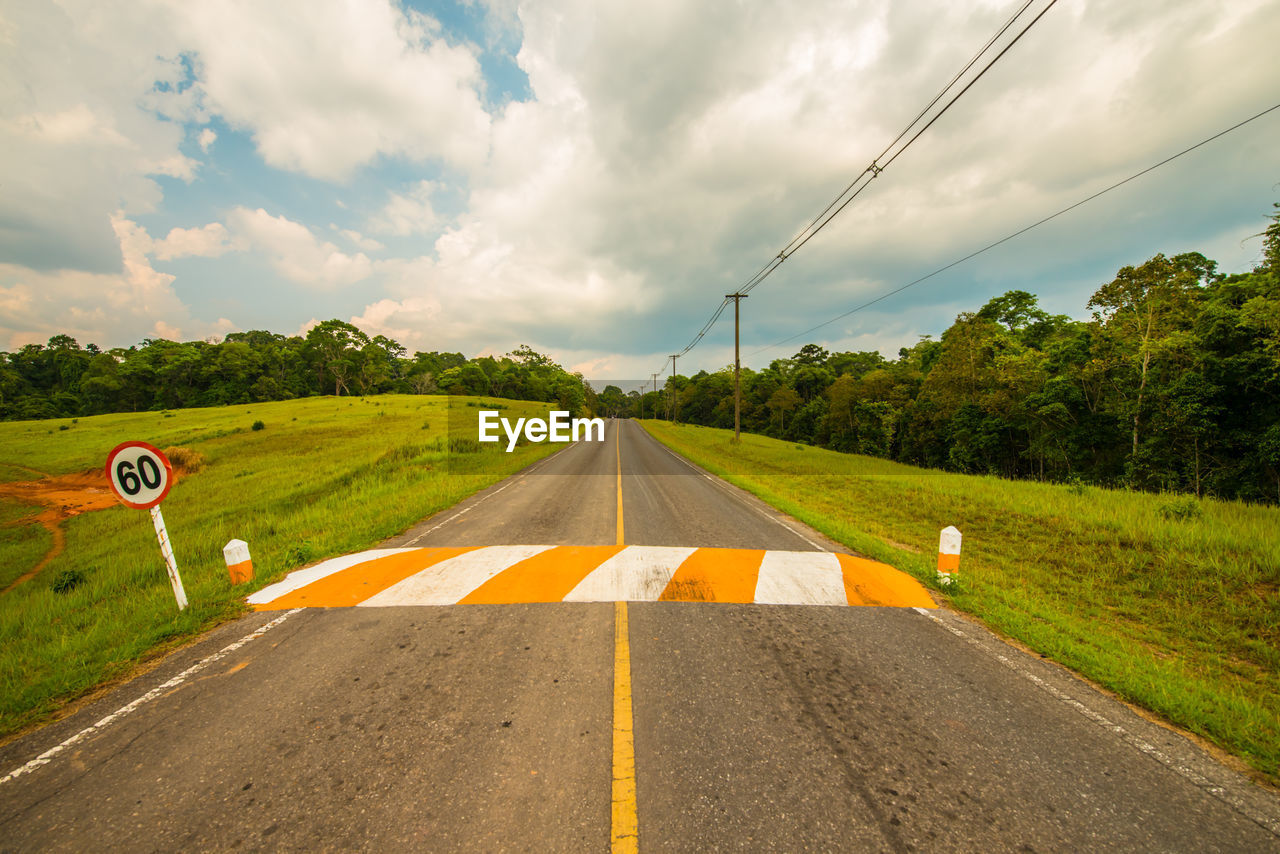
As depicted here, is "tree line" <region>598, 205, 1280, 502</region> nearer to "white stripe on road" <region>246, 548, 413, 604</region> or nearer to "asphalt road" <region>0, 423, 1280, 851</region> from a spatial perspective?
"asphalt road" <region>0, 423, 1280, 851</region>

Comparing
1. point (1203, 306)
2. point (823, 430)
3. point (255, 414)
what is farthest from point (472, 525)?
point (823, 430)

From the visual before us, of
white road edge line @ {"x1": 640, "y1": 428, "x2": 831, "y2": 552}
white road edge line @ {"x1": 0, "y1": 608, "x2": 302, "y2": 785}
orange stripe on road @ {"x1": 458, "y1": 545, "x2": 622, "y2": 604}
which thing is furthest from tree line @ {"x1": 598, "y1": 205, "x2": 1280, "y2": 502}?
white road edge line @ {"x1": 0, "y1": 608, "x2": 302, "y2": 785}

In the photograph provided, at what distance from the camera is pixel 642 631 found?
13.9ft

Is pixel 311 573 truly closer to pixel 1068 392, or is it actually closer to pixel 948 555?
pixel 948 555

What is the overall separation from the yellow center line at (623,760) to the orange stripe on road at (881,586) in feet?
9.86

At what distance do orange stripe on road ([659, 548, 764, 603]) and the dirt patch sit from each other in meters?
15.6

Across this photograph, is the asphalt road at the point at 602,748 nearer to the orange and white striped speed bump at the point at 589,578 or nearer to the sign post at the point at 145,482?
the orange and white striped speed bump at the point at 589,578

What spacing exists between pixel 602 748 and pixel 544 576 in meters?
3.06

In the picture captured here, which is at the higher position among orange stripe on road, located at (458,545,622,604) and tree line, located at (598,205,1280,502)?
tree line, located at (598,205,1280,502)

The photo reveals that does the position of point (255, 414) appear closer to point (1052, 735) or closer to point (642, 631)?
point (642, 631)

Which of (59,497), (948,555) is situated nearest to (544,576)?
(948,555)

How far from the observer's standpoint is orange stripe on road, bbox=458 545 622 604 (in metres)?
5.00

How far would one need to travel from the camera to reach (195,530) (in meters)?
9.93

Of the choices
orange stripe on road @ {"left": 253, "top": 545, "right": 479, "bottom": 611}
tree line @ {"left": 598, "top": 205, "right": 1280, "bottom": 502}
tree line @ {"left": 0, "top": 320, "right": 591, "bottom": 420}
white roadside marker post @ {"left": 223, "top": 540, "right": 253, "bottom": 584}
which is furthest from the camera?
tree line @ {"left": 0, "top": 320, "right": 591, "bottom": 420}
